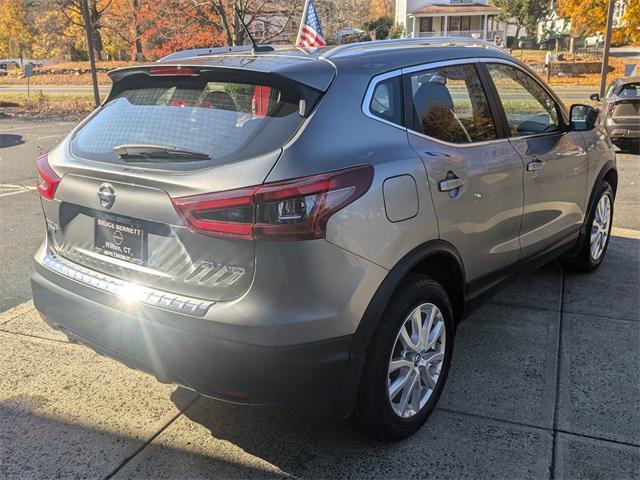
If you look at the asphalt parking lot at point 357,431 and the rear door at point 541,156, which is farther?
the rear door at point 541,156

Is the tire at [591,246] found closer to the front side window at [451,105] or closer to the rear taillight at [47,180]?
the front side window at [451,105]

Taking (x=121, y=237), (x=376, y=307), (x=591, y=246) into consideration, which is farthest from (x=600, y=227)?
(x=121, y=237)

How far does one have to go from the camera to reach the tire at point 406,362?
107 inches

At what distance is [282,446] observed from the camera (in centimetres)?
297

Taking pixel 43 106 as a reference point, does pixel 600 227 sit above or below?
above

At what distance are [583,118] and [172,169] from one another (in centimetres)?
340

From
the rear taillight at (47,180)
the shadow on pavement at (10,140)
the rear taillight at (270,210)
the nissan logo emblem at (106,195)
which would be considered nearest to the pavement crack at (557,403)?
the rear taillight at (270,210)

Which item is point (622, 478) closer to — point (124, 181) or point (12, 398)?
point (124, 181)

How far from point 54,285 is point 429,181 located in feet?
6.06

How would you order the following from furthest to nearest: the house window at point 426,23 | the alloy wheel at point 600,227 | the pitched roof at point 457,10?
the house window at point 426,23, the pitched roof at point 457,10, the alloy wheel at point 600,227

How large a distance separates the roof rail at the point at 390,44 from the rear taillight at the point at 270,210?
2.71 ft

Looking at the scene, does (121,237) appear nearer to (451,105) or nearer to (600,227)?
(451,105)

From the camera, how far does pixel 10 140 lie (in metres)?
14.6

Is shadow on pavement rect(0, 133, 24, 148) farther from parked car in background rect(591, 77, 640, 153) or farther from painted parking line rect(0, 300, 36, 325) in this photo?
parked car in background rect(591, 77, 640, 153)
